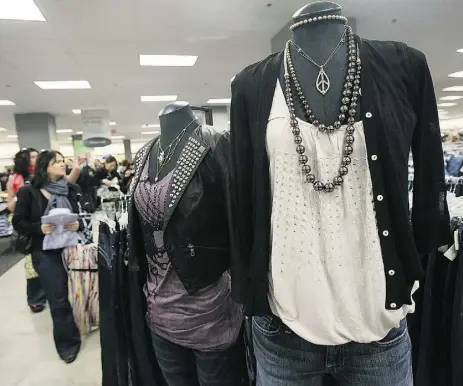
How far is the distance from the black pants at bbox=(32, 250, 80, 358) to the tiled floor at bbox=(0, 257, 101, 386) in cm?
12

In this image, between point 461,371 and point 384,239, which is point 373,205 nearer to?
point 384,239

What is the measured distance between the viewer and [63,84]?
6.70 m

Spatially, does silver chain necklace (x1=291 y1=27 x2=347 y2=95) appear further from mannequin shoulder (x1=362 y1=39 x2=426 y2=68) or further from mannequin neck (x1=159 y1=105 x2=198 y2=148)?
mannequin neck (x1=159 y1=105 x2=198 y2=148)

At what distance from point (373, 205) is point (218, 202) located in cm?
49

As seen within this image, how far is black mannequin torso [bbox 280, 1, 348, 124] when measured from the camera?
0.67m

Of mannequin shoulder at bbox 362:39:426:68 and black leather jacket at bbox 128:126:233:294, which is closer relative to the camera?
mannequin shoulder at bbox 362:39:426:68

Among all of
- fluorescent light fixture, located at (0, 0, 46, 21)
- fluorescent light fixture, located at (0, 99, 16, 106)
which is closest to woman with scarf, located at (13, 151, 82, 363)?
fluorescent light fixture, located at (0, 0, 46, 21)

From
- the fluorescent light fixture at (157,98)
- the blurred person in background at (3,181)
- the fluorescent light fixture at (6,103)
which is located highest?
the fluorescent light fixture at (157,98)

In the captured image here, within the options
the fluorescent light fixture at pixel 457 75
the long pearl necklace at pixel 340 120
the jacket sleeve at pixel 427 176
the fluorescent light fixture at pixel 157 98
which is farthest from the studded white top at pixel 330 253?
the fluorescent light fixture at pixel 457 75

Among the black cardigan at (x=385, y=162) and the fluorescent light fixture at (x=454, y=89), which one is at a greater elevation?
the fluorescent light fixture at (x=454, y=89)

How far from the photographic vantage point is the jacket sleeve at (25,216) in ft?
7.72

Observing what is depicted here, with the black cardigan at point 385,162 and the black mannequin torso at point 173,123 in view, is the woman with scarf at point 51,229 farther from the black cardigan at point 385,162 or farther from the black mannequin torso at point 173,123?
the black cardigan at point 385,162

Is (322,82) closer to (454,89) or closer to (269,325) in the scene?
(269,325)

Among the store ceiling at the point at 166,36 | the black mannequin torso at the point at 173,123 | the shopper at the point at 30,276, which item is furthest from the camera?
the store ceiling at the point at 166,36
